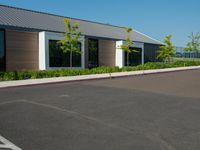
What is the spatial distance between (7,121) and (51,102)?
3.07m

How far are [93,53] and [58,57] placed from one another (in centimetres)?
603

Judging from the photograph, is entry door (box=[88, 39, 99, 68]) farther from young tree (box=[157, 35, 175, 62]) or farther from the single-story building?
young tree (box=[157, 35, 175, 62])

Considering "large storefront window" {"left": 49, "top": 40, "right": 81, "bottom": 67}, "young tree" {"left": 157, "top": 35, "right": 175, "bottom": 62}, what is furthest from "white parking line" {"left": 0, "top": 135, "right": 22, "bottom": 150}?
"young tree" {"left": 157, "top": 35, "right": 175, "bottom": 62}

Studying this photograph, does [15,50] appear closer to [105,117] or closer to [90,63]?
[90,63]

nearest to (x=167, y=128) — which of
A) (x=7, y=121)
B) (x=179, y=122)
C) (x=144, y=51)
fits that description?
(x=179, y=122)

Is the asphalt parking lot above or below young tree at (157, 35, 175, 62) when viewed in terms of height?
below

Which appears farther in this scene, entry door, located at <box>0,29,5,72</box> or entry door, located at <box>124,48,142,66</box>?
entry door, located at <box>124,48,142,66</box>

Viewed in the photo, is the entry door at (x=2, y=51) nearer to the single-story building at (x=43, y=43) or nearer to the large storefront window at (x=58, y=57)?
the single-story building at (x=43, y=43)

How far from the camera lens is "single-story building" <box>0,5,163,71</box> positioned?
22.2 m

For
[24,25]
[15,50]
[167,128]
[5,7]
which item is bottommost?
[167,128]

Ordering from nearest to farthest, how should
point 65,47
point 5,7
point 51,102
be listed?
point 51,102 < point 65,47 < point 5,7

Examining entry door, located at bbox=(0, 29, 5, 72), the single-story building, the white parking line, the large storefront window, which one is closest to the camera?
the white parking line

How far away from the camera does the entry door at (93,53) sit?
3030 centimetres

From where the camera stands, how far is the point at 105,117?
24.8ft
